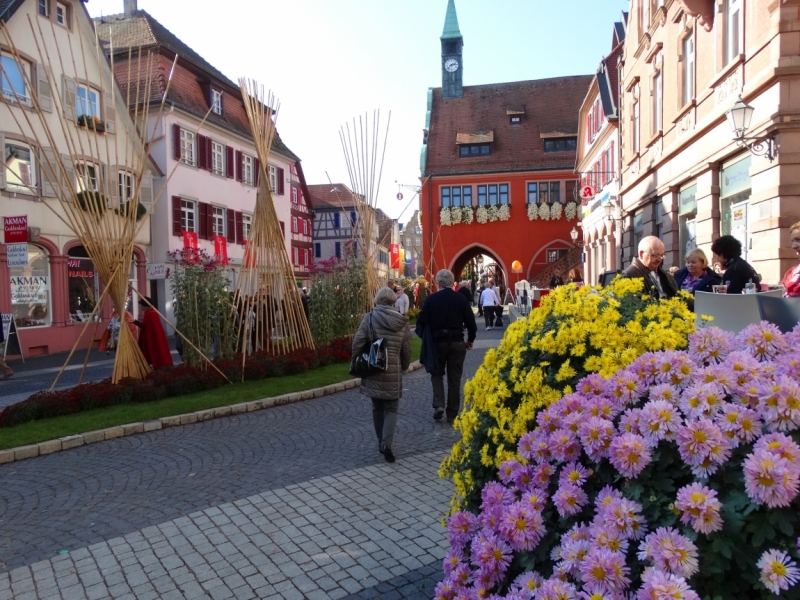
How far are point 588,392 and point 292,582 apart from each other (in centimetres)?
213

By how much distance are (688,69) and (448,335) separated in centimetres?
1183

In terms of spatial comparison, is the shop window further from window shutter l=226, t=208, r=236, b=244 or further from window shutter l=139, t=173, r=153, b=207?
window shutter l=226, t=208, r=236, b=244

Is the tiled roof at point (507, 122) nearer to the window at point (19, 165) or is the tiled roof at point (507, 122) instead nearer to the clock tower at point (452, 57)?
the clock tower at point (452, 57)

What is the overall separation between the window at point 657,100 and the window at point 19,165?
56.5 feet

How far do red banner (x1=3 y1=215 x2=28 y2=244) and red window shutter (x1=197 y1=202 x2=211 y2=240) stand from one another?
35.6 ft

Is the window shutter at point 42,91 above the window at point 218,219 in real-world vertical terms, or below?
above

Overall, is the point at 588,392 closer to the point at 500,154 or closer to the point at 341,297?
the point at 341,297

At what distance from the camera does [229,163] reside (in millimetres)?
28203

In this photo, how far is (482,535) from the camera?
211 cm

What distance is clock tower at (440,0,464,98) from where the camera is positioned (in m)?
43.6

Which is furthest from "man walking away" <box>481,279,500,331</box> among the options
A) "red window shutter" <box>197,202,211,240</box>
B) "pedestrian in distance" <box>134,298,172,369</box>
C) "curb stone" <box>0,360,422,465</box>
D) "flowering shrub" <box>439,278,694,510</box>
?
"flowering shrub" <box>439,278,694,510</box>

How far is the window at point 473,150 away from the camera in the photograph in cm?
3978

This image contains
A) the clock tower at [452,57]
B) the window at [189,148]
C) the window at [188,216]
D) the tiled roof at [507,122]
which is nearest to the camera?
the window at [189,148]

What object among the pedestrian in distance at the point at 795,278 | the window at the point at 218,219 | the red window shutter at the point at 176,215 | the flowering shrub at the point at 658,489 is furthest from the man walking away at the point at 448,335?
the window at the point at 218,219
